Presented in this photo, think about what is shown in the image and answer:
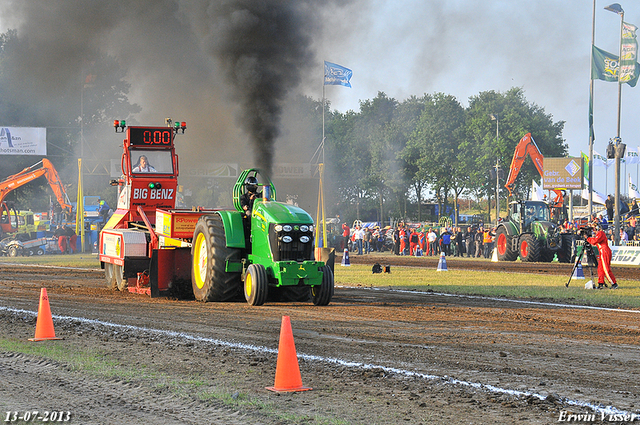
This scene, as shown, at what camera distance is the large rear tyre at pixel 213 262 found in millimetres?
12148

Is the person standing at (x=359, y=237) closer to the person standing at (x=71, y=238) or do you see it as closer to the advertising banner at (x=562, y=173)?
the advertising banner at (x=562, y=173)

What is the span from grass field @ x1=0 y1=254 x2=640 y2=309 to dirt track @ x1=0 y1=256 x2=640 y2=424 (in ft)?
8.32

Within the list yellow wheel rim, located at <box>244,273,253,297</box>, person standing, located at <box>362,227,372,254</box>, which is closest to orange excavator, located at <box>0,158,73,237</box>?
person standing, located at <box>362,227,372,254</box>

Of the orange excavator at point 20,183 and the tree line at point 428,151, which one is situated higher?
the tree line at point 428,151

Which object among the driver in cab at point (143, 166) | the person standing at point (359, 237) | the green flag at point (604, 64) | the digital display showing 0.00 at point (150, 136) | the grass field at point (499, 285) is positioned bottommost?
the grass field at point (499, 285)

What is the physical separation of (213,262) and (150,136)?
480 centimetres

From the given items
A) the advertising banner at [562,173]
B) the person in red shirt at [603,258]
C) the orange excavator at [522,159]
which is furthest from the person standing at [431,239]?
the person in red shirt at [603,258]

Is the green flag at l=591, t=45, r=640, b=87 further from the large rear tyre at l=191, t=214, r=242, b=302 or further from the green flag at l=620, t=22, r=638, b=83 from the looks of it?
the large rear tyre at l=191, t=214, r=242, b=302

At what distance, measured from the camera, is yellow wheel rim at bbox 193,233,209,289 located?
1273 centimetres

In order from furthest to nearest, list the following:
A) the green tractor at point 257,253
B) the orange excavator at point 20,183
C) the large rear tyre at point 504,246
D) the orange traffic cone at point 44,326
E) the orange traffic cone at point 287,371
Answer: the orange excavator at point 20,183, the large rear tyre at point 504,246, the green tractor at point 257,253, the orange traffic cone at point 44,326, the orange traffic cone at point 287,371

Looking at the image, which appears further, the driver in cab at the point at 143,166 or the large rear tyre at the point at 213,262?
the driver in cab at the point at 143,166

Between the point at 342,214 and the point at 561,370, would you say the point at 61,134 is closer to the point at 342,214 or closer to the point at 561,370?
the point at 342,214

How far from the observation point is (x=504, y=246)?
30.7 meters

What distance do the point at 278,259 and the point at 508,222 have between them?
67.6ft
